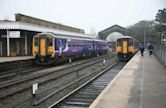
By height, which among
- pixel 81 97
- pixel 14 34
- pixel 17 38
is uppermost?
pixel 14 34

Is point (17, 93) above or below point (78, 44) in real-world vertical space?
below

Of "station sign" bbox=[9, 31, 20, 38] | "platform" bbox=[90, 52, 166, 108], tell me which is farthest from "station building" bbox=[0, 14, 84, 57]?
"platform" bbox=[90, 52, 166, 108]

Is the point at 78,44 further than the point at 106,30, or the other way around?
the point at 106,30

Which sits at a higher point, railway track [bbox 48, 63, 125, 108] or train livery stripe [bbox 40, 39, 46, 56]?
train livery stripe [bbox 40, 39, 46, 56]

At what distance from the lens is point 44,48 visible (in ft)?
86.5

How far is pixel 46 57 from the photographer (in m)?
26.3

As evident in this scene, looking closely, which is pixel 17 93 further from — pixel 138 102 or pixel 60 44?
pixel 60 44

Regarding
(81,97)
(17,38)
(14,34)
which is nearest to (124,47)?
(17,38)

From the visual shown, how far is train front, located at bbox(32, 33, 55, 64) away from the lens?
85.6ft

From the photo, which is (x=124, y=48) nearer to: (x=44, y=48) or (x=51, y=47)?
(x=51, y=47)

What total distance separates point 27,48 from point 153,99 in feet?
89.8

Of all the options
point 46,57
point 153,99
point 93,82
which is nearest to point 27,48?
point 46,57

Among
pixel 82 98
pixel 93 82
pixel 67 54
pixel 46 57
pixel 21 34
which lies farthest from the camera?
pixel 21 34

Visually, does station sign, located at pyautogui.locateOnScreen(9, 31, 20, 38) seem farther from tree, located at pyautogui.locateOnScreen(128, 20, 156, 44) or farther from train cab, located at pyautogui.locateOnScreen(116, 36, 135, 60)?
tree, located at pyautogui.locateOnScreen(128, 20, 156, 44)
